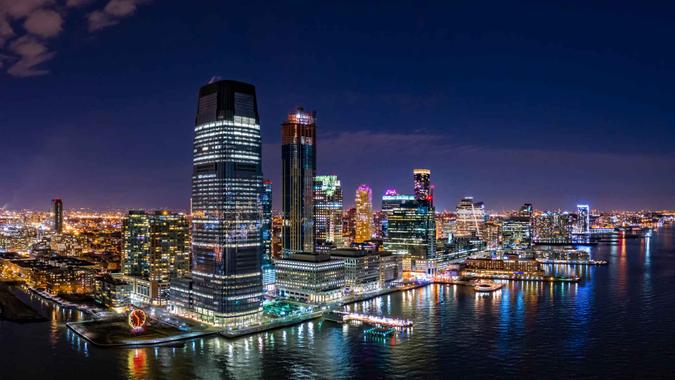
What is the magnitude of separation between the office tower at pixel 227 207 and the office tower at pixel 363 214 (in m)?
104

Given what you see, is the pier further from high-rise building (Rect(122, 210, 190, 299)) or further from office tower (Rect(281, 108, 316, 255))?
office tower (Rect(281, 108, 316, 255))

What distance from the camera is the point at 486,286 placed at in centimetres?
8888

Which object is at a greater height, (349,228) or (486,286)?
(349,228)

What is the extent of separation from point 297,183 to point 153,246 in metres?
37.2

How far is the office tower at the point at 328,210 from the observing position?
149587 mm

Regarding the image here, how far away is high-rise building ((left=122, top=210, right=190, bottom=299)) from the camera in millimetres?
88000

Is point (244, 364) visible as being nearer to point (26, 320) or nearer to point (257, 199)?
point (257, 199)

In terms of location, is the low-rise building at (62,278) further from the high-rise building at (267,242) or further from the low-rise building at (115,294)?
the high-rise building at (267,242)

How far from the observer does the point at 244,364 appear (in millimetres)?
47344

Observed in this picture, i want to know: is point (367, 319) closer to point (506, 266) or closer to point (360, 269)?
point (360, 269)

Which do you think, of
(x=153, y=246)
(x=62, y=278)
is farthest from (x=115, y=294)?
(x=62, y=278)

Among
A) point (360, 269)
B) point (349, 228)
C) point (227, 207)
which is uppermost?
point (227, 207)

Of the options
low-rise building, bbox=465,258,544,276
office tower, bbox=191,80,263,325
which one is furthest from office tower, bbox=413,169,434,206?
office tower, bbox=191,80,263,325

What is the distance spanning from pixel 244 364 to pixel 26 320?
33.3 metres
